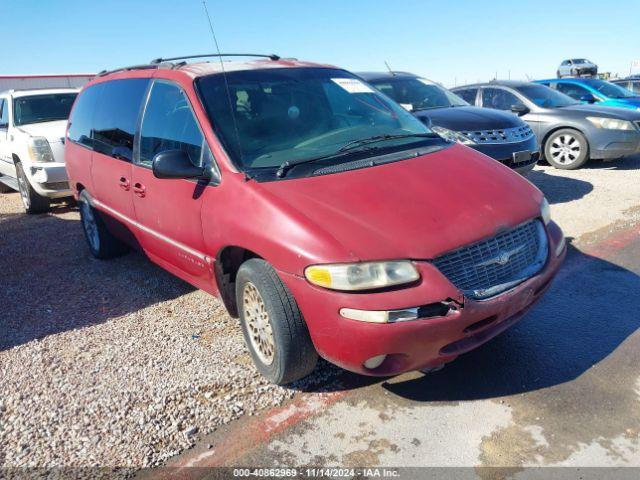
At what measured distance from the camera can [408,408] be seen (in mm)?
2828

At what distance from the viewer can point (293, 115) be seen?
3521 millimetres

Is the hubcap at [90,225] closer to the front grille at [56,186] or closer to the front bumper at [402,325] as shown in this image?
the front grille at [56,186]

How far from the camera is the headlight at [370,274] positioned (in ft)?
7.93

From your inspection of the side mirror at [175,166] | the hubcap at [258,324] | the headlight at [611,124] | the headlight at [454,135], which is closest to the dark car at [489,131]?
the headlight at [454,135]

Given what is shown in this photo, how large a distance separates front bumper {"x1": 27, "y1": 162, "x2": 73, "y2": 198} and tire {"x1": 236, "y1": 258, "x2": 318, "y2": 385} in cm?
513

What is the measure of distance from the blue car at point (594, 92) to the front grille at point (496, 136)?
6.45 meters

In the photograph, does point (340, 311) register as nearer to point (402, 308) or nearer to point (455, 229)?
point (402, 308)

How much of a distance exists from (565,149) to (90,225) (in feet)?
25.2

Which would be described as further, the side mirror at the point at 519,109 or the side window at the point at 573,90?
the side window at the point at 573,90

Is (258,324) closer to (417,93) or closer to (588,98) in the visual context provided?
(417,93)

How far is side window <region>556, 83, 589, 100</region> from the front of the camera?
1193cm

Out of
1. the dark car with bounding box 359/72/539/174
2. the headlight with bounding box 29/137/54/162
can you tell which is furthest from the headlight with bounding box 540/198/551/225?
the headlight with bounding box 29/137/54/162

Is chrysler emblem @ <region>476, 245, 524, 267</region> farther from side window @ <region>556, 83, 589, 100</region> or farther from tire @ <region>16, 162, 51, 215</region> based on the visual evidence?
side window @ <region>556, 83, 589, 100</region>

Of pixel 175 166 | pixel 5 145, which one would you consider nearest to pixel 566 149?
pixel 175 166
